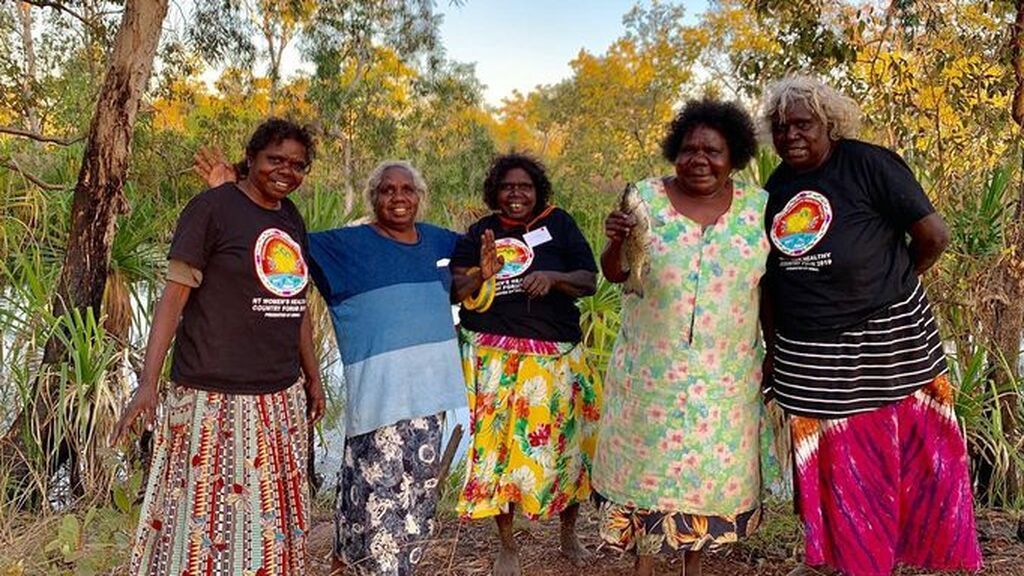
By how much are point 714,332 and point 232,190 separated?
4.86ft

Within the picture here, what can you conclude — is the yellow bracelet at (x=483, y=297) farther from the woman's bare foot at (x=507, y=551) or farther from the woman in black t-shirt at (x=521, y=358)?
the woman's bare foot at (x=507, y=551)

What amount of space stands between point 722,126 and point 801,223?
0.39 metres

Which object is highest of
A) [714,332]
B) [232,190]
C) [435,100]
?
[435,100]

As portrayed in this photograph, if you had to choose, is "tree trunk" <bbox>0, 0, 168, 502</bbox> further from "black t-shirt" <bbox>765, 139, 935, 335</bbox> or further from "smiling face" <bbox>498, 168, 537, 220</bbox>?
"black t-shirt" <bbox>765, 139, 935, 335</bbox>

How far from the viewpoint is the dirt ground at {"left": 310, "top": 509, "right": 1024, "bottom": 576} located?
335 cm

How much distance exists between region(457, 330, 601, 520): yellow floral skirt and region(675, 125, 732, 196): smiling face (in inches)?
34.7

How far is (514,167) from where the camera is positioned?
3248 millimetres

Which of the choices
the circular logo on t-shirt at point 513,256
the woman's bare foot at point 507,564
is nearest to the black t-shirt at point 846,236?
the circular logo on t-shirt at point 513,256

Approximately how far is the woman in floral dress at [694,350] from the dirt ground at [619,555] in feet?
2.25

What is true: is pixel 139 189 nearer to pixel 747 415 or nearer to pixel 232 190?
pixel 232 190

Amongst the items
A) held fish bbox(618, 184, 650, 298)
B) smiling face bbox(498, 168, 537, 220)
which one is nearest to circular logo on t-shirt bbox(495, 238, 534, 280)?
smiling face bbox(498, 168, 537, 220)

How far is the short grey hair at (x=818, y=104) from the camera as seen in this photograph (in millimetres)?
2684

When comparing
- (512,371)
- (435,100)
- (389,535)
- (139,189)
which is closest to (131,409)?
(389,535)

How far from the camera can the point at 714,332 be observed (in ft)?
8.59
